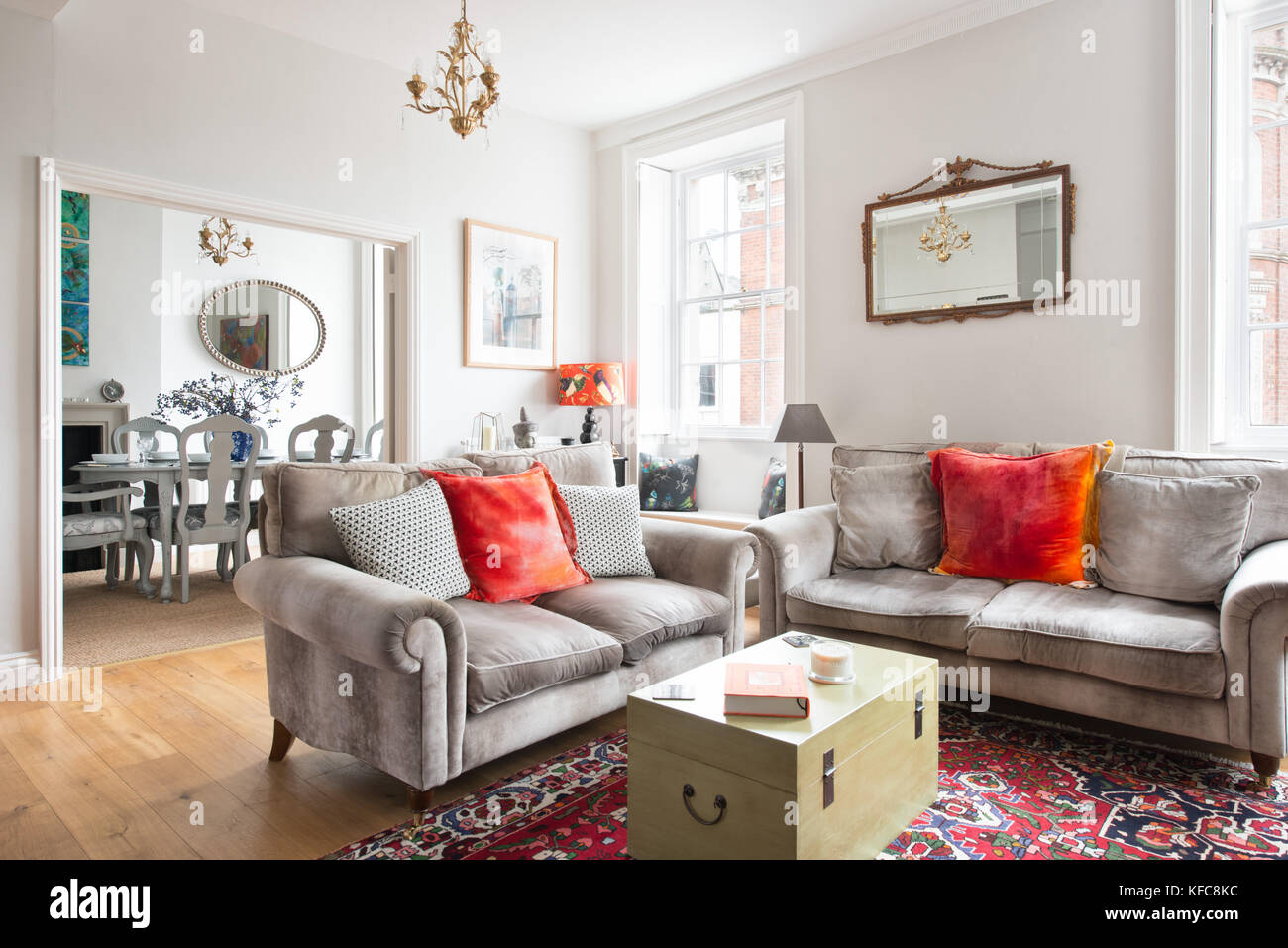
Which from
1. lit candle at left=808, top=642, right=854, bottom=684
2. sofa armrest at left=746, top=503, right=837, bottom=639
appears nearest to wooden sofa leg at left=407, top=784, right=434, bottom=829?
lit candle at left=808, top=642, right=854, bottom=684

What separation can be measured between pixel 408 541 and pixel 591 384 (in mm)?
2434

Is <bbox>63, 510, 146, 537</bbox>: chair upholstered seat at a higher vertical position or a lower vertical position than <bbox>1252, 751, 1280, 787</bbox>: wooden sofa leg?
higher

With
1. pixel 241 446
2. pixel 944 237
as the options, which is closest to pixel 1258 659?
pixel 944 237

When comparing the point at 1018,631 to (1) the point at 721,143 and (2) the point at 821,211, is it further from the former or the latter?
(1) the point at 721,143

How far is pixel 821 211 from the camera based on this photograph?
4109 mm

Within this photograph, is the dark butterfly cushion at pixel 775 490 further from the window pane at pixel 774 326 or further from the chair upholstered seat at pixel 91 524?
the chair upholstered seat at pixel 91 524

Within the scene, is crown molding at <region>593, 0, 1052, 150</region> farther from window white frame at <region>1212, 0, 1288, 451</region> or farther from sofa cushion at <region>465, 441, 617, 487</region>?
sofa cushion at <region>465, 441, 617, 487</region>

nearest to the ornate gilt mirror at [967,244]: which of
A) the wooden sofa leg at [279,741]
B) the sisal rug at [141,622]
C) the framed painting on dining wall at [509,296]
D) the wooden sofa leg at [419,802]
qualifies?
the framed painting on dining wall at [509,296]

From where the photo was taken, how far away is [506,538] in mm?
2623

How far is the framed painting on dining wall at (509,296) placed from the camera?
179 inches

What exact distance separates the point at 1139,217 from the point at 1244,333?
59 cm

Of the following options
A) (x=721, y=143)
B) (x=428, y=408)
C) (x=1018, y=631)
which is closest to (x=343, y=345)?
(x=428, y=408)

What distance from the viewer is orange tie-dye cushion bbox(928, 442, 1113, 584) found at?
278 cm

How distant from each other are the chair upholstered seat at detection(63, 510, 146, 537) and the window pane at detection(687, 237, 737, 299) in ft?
11.6
